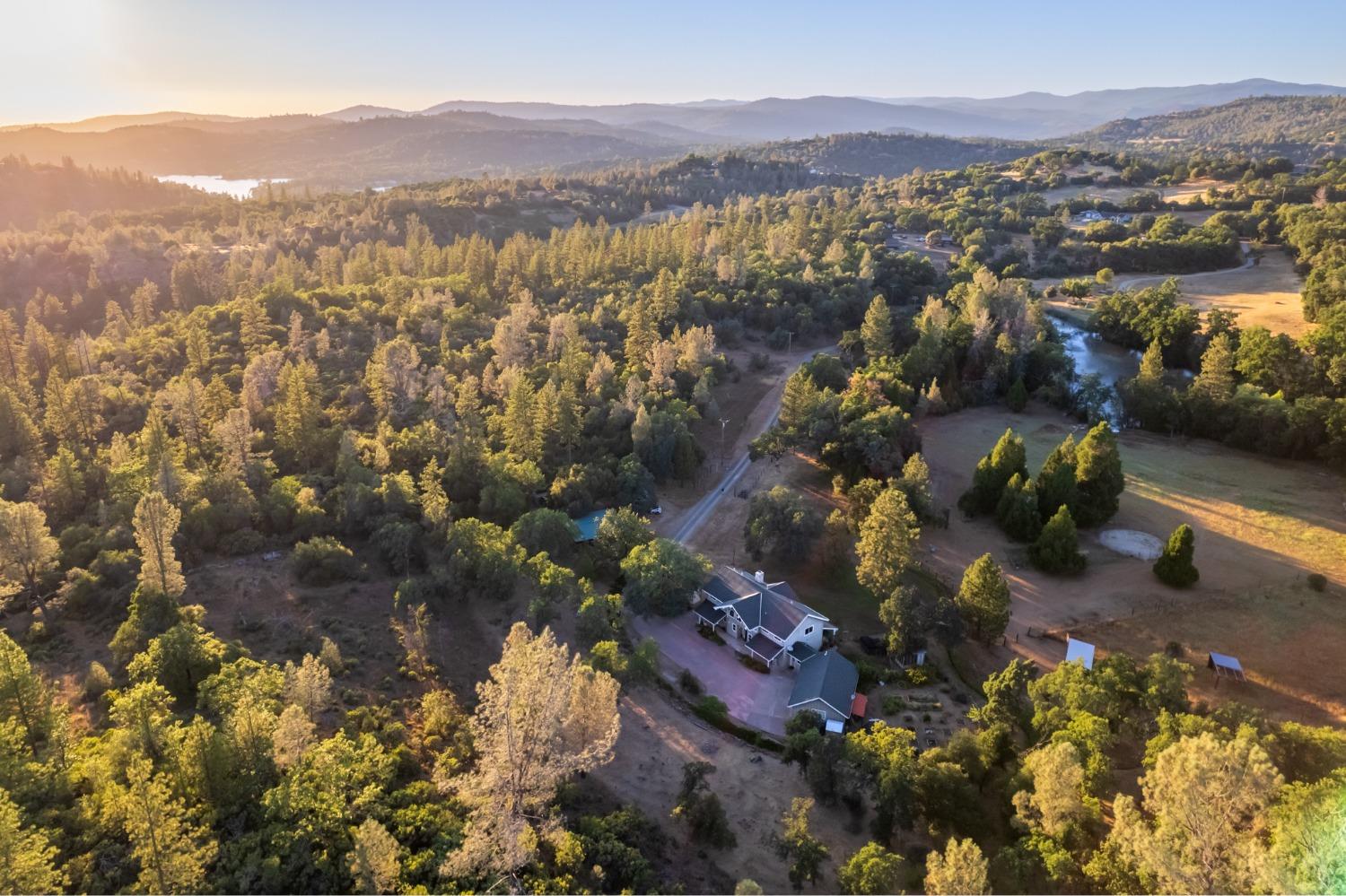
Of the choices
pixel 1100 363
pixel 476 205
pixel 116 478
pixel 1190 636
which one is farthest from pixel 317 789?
pixel 476 205

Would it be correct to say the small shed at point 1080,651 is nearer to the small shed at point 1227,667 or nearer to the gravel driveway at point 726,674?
the small shed at point 1227,667

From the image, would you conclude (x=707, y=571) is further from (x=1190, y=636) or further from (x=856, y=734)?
(x=1190, y=636)

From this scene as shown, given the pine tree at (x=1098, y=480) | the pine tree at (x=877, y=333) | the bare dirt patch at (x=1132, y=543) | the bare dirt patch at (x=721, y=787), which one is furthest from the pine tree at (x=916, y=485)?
the pine tree at (x=877, y=333)

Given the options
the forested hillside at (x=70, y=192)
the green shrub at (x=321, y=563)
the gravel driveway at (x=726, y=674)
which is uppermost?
the forested hillside at (x=70, y=192)

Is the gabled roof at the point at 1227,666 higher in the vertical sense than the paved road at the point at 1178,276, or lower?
lower

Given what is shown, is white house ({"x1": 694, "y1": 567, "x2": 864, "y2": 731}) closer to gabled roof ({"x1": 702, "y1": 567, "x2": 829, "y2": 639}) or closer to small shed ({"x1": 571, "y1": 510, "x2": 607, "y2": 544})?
gabled roof ({"x1": 702, "y1": 567, "x2": 829, "y2": 639})

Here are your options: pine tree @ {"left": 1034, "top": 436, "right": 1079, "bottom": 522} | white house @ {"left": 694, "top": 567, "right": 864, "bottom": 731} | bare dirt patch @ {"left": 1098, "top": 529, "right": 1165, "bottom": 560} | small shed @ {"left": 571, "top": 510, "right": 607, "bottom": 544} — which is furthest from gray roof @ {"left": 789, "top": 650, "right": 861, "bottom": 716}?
bare dirt patch @ {"left": 1098, "top": 529, "right": 1165, "bottom": 560}

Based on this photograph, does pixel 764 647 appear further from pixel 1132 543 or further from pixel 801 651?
pixel 1132 543
